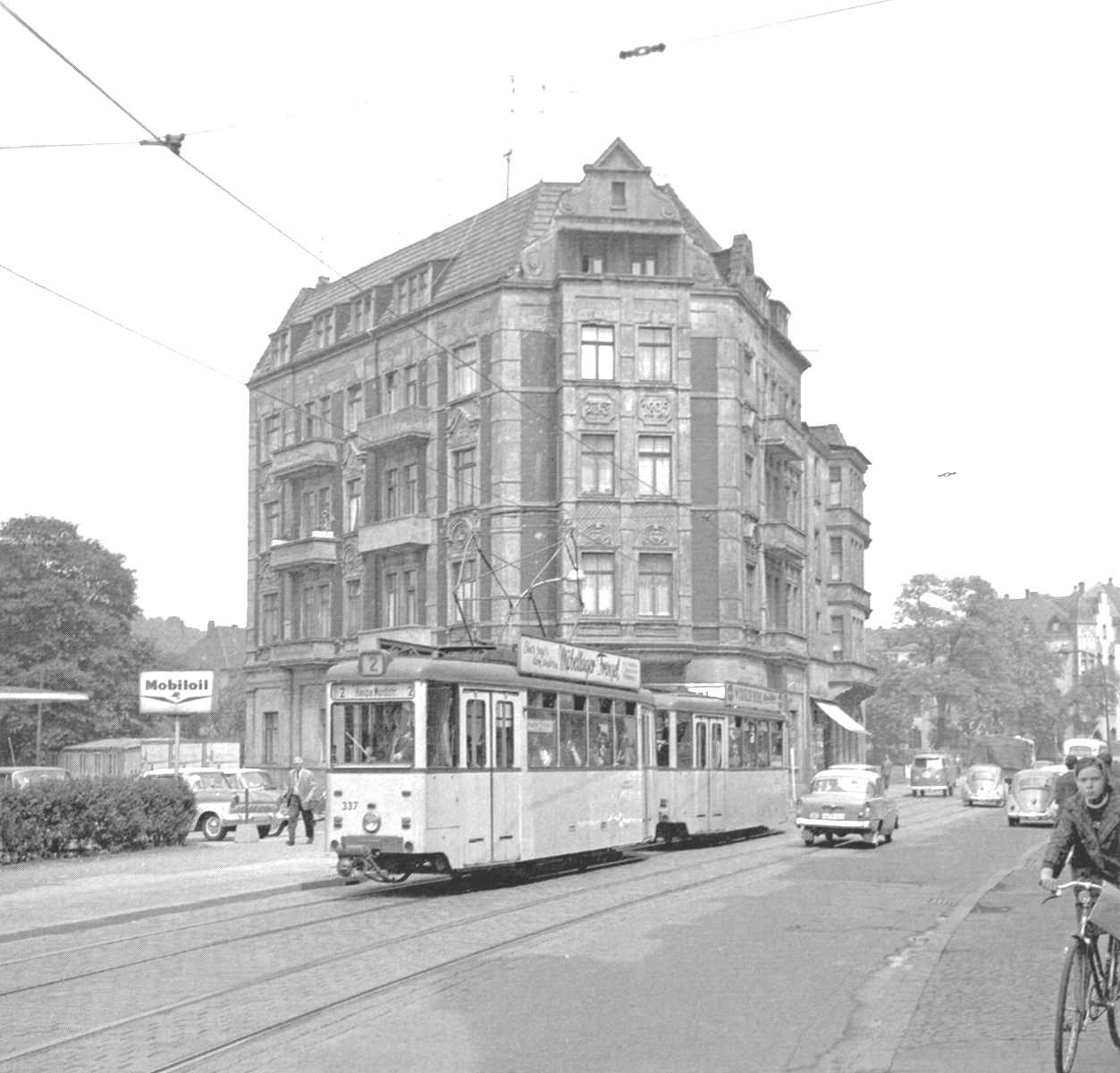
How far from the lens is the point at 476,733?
20812 mm

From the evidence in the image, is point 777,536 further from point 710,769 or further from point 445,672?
point 445,672

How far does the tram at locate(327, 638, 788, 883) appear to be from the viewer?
65.5ft

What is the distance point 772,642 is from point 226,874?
31793 mm

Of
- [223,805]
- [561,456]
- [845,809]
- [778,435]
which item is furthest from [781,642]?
[223,805]

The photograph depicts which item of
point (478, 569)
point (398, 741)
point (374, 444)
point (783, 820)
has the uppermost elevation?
point (374, 444)

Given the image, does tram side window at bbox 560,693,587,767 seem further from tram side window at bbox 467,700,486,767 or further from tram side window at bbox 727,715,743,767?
tram side window at bbox 727,715,743,767

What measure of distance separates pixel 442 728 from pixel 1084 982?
41.4 ft

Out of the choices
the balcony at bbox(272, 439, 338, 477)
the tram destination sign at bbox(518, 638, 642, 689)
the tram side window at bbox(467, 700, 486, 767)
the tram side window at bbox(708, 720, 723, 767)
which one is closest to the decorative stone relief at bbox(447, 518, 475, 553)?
the balcony at bbox(272, 439, 338, 477)

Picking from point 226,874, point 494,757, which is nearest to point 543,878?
point 494,757

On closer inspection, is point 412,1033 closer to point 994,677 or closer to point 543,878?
point 543,878

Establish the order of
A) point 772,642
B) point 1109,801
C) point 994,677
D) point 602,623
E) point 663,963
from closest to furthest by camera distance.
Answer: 1. point 1109,801
2. point 663,963
3. point 602,623
4. point 772,642
5. point 994,677

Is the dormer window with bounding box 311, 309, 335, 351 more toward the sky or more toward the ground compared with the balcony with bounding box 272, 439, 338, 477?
more toward the sky

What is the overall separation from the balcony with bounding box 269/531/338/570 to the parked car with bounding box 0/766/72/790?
18763mm

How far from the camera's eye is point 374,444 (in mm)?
52719
